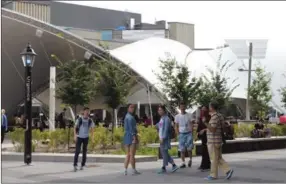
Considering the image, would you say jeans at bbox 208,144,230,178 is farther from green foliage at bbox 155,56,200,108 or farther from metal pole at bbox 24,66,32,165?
green foliage at bbox 155,56,200,108

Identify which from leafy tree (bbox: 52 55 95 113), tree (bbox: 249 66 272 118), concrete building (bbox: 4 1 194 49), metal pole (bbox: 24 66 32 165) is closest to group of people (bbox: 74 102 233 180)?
metal pole (bbox: 24 66 32 165)

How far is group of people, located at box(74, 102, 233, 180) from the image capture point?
1211 cm

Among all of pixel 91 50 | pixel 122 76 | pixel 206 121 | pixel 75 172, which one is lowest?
pixel 75 172

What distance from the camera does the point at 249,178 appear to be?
1227cm

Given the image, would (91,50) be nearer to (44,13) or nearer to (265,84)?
(265,84)

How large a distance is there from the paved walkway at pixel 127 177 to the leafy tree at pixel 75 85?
18.9 feet

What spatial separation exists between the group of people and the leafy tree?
7251 millimetres

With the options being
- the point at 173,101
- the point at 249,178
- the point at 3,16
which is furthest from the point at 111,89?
the point at 3,16

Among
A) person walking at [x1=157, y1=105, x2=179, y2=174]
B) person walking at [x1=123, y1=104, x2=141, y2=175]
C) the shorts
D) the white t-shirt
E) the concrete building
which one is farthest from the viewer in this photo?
the concrete building

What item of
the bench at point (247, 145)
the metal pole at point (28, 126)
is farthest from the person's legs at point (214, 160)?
the bench at point (247, 145)

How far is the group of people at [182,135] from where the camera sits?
1211 centimetres

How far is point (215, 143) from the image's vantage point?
12086mm

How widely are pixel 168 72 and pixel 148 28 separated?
2974 inches

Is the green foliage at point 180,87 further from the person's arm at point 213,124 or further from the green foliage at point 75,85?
the person's arm at point 213,124
